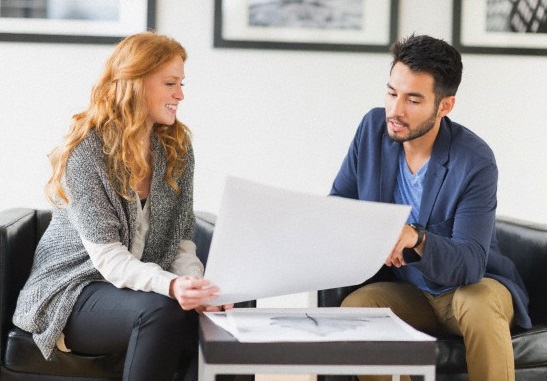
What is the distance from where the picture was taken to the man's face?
2.53 m

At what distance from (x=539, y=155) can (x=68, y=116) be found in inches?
79.2

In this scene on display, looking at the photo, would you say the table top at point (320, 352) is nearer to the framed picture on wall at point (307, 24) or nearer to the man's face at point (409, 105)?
the man's face at point (409, 105)

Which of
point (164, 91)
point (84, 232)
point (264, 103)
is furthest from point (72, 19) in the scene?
point (84, 232)

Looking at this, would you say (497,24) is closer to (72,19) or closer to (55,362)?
(72,19)

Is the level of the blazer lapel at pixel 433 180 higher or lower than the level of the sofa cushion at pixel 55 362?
higher

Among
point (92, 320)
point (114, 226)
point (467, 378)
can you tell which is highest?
point (114, 226)

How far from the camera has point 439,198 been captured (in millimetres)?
2508

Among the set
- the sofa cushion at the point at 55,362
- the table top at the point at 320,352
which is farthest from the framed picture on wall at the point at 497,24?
the table top at the point at 320,352

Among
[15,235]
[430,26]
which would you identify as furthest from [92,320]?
[430,26]

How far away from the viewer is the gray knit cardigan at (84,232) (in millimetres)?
2342

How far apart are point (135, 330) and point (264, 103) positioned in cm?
173

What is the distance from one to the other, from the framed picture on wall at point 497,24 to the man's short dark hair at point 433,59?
4.17 ft

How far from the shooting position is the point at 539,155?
3.92 metres

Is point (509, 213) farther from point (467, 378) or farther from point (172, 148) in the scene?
point (172, 148)
